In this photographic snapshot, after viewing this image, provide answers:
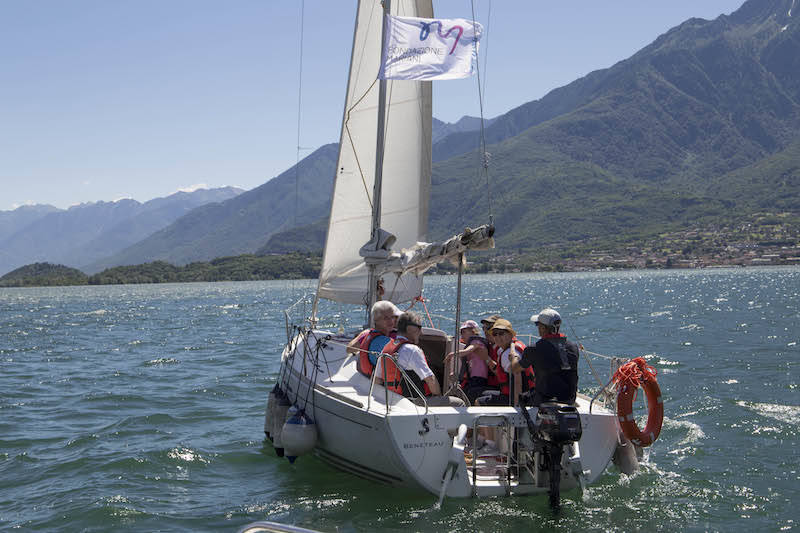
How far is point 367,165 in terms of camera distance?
521 inches

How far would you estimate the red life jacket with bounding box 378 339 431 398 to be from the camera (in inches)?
314

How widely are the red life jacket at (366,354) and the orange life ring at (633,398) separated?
2.70 m

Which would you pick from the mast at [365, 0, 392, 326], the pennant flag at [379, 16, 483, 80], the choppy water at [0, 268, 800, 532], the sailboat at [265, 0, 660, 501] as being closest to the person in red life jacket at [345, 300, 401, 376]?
the sailboat at [265, 0, 660, 501]

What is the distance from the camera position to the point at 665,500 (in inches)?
325

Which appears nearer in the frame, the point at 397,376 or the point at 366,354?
the point at 397,376

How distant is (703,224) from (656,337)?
167 meters

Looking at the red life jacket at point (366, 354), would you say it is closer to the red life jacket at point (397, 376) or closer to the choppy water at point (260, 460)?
the red life jacket at point (397, 376)

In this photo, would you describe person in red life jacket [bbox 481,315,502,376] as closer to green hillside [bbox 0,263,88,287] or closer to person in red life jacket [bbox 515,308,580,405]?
person in red life jacket [bbox 515,308,580,405]

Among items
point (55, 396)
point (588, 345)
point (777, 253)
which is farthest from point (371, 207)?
point (777, 253)

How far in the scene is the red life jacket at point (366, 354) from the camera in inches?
336

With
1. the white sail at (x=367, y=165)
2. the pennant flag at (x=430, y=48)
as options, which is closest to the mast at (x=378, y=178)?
Result: the white sail at (x=367, y=165)

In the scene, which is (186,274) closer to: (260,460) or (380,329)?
(260,460)

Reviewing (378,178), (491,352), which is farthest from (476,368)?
(378,178)

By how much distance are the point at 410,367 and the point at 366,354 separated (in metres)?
1.03
